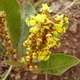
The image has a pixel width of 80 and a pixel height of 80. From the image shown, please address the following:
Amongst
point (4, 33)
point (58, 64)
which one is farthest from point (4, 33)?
point (58, 64)

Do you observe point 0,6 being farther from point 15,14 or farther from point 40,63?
point 40,63

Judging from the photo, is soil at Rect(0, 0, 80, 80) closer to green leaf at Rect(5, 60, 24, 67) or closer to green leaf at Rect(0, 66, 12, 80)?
green leaf at Rect(0, 66, 12, 80)

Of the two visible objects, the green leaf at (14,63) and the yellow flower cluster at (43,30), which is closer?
the yellow flower cluster at (43,30)

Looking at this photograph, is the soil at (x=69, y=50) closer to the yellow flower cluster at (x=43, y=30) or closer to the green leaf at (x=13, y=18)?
the green leaf at (x=13, y=18)

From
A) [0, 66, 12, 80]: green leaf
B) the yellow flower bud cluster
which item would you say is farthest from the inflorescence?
[0, 66, 12, 80]: green leaf

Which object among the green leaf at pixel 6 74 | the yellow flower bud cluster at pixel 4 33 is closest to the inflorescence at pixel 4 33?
the yellow flower bud cluster at pixel 4 33
